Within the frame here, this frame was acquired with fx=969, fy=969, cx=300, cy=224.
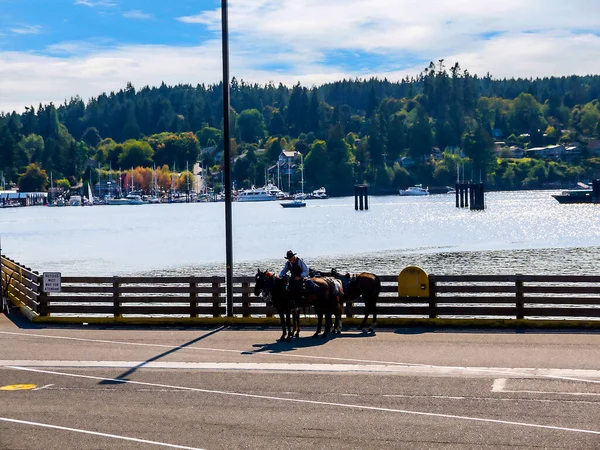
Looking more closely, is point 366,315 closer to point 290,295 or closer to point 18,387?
point 290,295

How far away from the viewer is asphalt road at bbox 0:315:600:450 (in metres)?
14.7

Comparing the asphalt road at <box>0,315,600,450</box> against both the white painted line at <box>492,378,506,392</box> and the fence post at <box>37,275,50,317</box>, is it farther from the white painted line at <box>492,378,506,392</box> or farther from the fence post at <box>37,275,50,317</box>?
the fence post at <box>37,275,50,317</box>

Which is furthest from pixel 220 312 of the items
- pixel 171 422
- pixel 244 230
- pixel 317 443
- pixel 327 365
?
pixel 244 230

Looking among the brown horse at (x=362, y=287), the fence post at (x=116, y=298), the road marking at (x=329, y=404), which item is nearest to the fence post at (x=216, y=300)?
the fence post at (x=116, y=298)

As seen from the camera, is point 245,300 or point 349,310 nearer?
point 349,310

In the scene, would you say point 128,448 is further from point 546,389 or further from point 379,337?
point 379,337

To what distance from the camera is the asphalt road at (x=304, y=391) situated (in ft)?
48.1

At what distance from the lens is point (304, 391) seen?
17875 millimetres

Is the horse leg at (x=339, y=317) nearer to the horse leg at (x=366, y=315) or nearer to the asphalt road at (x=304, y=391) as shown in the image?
the asphalt road at (x=304, y=391)

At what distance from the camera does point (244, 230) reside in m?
146

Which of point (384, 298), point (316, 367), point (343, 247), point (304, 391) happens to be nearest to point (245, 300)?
point (384, 298)

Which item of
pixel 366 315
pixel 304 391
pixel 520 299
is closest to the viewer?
pixel 304 391

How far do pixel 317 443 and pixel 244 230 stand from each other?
132 m

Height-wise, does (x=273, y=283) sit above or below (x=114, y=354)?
above
